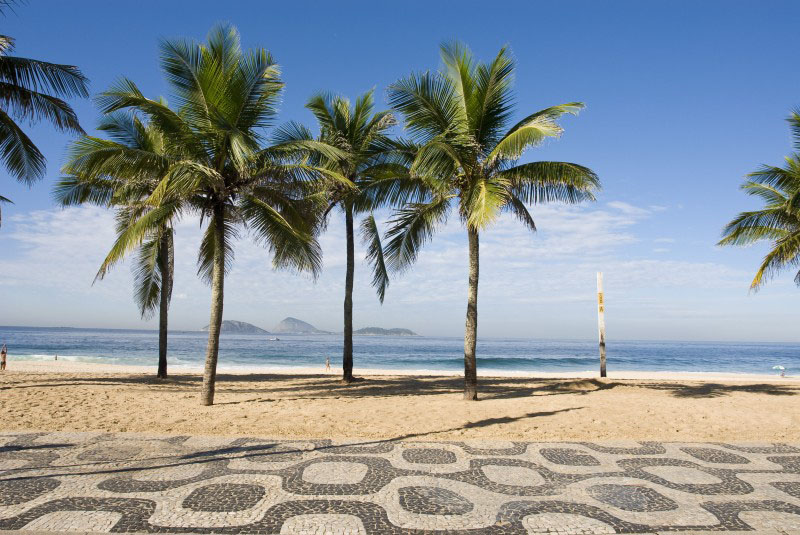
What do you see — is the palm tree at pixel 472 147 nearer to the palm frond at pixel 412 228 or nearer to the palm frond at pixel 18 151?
the palm frond at pixel 412 228

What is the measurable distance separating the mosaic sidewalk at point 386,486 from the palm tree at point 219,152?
3553mm

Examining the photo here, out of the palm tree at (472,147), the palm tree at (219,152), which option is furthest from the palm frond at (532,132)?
the palm tree at (219,152)

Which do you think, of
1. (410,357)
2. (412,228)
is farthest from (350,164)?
(410,357)

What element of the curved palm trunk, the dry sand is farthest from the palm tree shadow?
the curved palm trunk

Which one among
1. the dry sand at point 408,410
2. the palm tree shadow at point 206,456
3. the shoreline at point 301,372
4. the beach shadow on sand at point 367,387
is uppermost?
the palm tree shadow at point 206,456

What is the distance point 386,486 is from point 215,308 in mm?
5909

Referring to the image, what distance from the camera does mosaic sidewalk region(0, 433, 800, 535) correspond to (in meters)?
3.69

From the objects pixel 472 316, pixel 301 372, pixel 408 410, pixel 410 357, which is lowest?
pixel 410 357

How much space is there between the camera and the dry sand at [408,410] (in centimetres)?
711

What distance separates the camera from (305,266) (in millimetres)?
10289

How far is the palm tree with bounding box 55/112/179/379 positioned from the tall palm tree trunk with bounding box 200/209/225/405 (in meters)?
0.96

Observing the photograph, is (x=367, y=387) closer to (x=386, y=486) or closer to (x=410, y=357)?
(x=386, y=486)

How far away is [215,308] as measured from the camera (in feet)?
30.1

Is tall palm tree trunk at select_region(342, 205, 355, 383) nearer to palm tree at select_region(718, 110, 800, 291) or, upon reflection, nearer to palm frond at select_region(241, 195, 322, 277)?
palm frond at select_region(241, 195, 322, 277)
